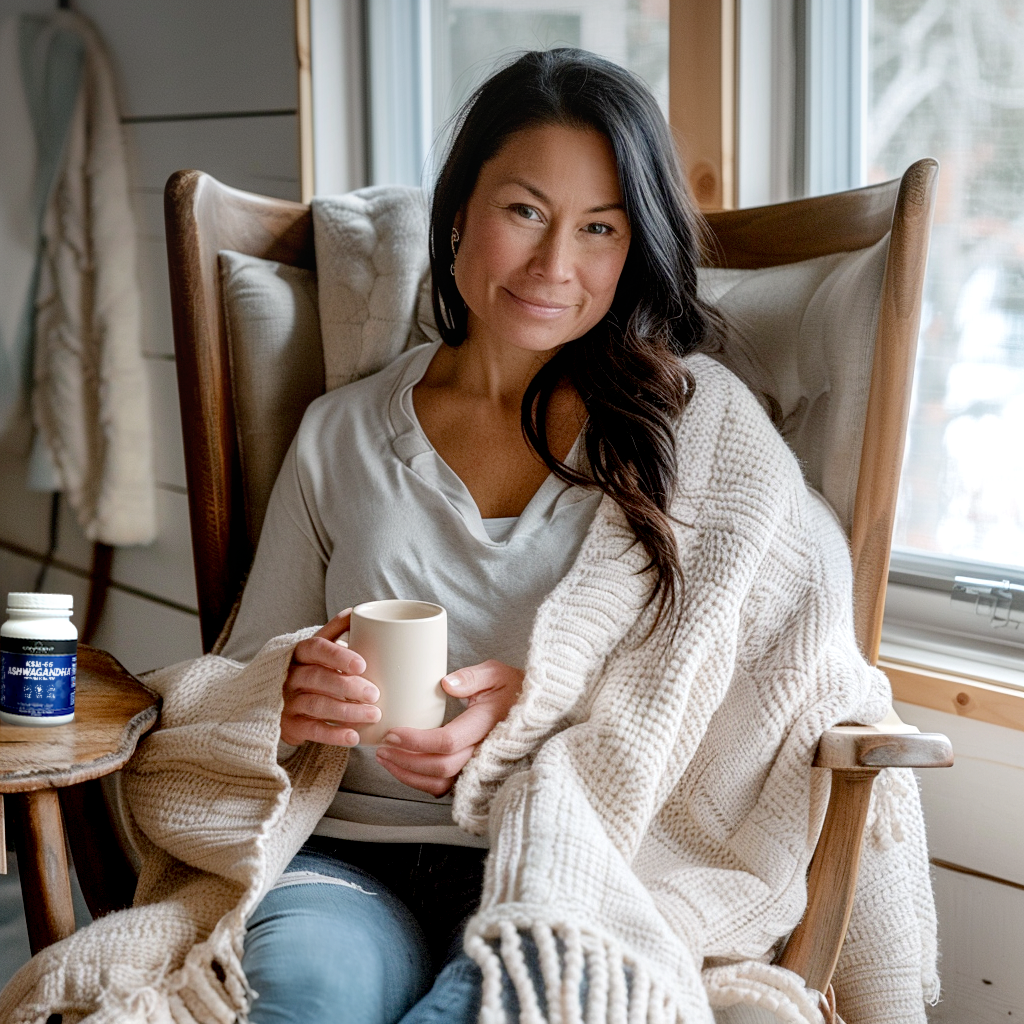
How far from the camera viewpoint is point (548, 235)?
1.12m

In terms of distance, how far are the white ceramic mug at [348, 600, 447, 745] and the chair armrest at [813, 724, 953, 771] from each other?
1.10ft

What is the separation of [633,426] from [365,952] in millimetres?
565

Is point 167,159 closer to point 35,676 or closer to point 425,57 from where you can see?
point 425,57

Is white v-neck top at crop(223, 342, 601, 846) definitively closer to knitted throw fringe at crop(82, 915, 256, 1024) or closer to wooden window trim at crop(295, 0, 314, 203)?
knitted throw fringe at crop(82, 915, 256, 1024)

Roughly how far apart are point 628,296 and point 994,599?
0.63 meters

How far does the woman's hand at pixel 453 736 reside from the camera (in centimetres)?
93

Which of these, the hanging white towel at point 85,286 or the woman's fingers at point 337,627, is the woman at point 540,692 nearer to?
the woman's fingers at point 337,627

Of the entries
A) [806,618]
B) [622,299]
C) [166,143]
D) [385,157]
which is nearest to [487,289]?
[622,299]

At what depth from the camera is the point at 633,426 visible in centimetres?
113

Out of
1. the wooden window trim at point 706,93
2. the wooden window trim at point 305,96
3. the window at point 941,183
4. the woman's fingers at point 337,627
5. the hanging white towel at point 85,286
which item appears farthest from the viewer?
the hanging white towel at point 85,286

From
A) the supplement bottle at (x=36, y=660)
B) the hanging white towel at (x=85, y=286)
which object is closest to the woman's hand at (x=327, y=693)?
the supplement bottle at (x=36, y=660)

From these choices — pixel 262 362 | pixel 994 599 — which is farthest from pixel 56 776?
pixel 994 599

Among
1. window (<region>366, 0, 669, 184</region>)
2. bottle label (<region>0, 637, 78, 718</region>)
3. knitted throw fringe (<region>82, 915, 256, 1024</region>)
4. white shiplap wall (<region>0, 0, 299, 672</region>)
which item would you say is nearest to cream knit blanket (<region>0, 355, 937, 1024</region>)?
knitted throw fringe (<region>82, 915, 256, 1024</region>)

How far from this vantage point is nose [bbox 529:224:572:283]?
111cm
